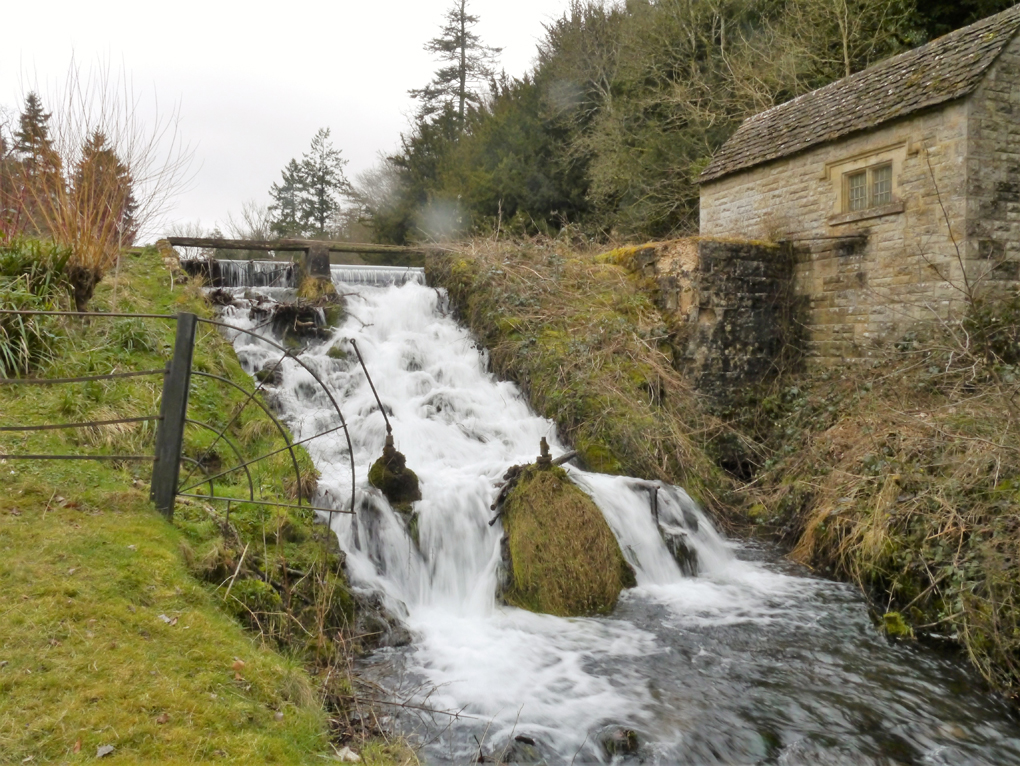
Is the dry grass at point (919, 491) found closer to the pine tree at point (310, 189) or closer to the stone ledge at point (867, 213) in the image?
the stone ledge at point (867, 213)

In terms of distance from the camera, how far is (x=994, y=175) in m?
9.33

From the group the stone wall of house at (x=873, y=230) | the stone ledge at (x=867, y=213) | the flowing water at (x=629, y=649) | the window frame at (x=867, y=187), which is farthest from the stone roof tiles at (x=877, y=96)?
the flowing water at (x=629, y=649)

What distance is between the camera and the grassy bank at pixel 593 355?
895 centimetres

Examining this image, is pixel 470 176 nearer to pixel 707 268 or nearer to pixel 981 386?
pixel 707 268

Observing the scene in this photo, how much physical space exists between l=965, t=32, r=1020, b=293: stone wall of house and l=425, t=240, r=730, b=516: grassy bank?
406 cm

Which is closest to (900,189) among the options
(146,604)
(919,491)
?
(919,491)

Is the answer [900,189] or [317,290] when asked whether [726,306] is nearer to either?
[900,189]

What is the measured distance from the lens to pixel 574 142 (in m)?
20.2

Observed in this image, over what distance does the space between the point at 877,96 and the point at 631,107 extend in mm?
9946

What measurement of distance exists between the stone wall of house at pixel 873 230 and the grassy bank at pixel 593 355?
247cm

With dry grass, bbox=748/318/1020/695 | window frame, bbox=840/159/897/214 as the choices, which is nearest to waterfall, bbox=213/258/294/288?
dry grass, bbox=748/318/1020/695

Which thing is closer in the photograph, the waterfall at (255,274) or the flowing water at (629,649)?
the flowing water at (629,649)

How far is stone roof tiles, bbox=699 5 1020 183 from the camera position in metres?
9.49

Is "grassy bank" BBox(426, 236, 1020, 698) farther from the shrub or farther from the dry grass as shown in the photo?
the shrub
